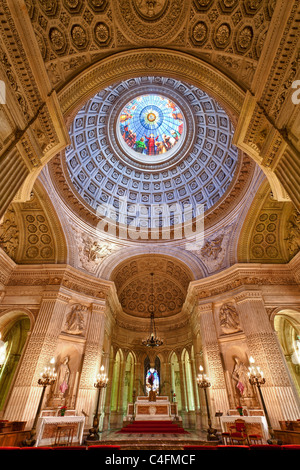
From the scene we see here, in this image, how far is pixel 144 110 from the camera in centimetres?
2103

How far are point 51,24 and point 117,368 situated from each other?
67.5 feet

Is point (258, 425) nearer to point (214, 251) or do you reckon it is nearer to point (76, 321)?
point (214, 251)

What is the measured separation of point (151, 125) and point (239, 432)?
22.5 meters

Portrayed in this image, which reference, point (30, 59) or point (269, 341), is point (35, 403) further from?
point (30, 59)

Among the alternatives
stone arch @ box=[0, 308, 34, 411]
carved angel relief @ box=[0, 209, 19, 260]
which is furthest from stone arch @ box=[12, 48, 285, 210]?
stone arch @ box=[0, 308, 34, 411]

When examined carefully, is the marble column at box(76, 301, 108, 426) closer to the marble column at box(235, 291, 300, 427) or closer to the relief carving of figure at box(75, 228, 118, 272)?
the relief carving of figure at box(75, 228, 118, 272)

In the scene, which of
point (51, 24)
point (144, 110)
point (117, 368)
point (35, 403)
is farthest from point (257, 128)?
point (117, 368)

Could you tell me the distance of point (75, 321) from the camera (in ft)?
41.9

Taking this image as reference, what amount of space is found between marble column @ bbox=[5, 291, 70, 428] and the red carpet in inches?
207

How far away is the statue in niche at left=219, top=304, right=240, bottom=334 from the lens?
494 inches

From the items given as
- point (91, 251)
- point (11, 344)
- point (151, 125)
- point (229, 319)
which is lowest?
point (11, 344)

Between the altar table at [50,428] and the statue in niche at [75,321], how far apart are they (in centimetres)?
413

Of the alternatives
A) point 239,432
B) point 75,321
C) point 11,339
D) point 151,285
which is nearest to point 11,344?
point 11,339

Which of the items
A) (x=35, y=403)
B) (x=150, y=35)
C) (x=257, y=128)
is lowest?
(x=35, y=403)
